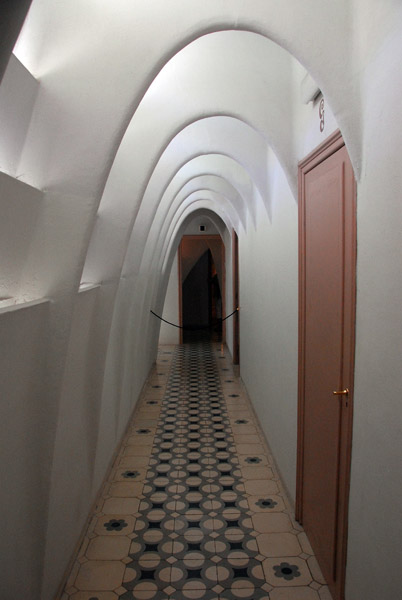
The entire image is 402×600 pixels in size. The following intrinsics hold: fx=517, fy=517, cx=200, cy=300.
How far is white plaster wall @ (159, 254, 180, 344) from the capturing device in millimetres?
12625

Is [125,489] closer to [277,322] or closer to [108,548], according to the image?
[108,548]

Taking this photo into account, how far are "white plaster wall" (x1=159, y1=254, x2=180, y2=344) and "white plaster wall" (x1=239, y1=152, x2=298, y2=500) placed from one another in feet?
19.0

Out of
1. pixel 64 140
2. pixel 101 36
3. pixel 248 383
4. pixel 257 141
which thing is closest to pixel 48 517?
pixel 64 140

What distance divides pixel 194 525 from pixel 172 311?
29.7ft

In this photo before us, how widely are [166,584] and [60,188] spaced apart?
7.82ft

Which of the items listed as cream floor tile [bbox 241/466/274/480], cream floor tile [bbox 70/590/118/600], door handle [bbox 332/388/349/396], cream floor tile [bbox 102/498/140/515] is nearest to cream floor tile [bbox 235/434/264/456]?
cream floor tile [bbox 241/466/274/480]

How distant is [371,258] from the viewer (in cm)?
231

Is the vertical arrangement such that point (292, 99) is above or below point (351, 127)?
above

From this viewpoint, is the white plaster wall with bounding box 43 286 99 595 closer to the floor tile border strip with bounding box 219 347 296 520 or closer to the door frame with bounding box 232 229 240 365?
the floor tile border strip with bounding box 219 347 296 520

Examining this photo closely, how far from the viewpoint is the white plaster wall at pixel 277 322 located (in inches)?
161

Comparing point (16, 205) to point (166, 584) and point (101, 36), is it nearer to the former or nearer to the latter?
point (101, 36)

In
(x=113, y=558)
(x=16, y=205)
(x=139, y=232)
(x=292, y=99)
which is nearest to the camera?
(x=16, y=205)

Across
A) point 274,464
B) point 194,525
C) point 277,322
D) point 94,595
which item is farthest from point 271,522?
point 277,322

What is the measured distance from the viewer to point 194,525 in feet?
12.5
